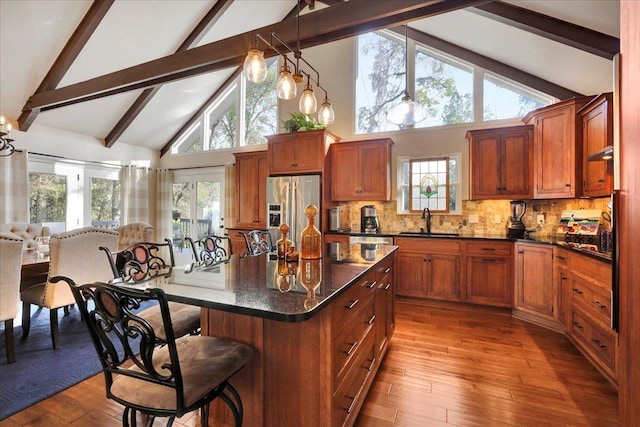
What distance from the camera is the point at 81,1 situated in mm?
3656

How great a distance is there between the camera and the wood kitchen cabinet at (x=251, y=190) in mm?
5090

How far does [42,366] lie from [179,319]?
145cm

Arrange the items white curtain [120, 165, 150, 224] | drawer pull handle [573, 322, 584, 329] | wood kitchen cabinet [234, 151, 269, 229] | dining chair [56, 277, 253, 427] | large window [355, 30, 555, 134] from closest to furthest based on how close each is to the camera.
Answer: dining chair [56, 277, 253, 427], drawer pull handle [573, 322, 584, 329], large window [355, 30, 555, 134], wood kitchen cabinet [234, 151, 269, 229], white curtain [120, 165, 150, 224]

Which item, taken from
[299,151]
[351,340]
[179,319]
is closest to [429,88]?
[299,151]

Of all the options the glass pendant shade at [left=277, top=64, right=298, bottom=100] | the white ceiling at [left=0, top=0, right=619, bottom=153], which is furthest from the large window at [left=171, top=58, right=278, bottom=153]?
the glass pendant shade at [left=277, top=64, right=298, bottom=100]

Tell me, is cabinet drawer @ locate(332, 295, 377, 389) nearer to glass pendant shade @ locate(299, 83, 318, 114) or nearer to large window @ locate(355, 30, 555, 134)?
glass pendant shade @ locate(299, 83, 318, 114)

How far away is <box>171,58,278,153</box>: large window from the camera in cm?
569

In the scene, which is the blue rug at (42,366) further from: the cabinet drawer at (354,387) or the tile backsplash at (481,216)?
the tile backsplash at (481,216)

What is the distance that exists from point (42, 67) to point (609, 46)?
6.61m

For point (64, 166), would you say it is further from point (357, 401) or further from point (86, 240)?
point (357, 401)

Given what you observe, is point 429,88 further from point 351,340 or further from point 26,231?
point 26,231

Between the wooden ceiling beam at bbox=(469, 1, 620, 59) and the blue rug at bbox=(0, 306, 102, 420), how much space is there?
15.5ft

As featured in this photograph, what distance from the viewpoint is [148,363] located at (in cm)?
108

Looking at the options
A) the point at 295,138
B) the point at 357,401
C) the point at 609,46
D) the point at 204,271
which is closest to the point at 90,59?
the point at 295,138
